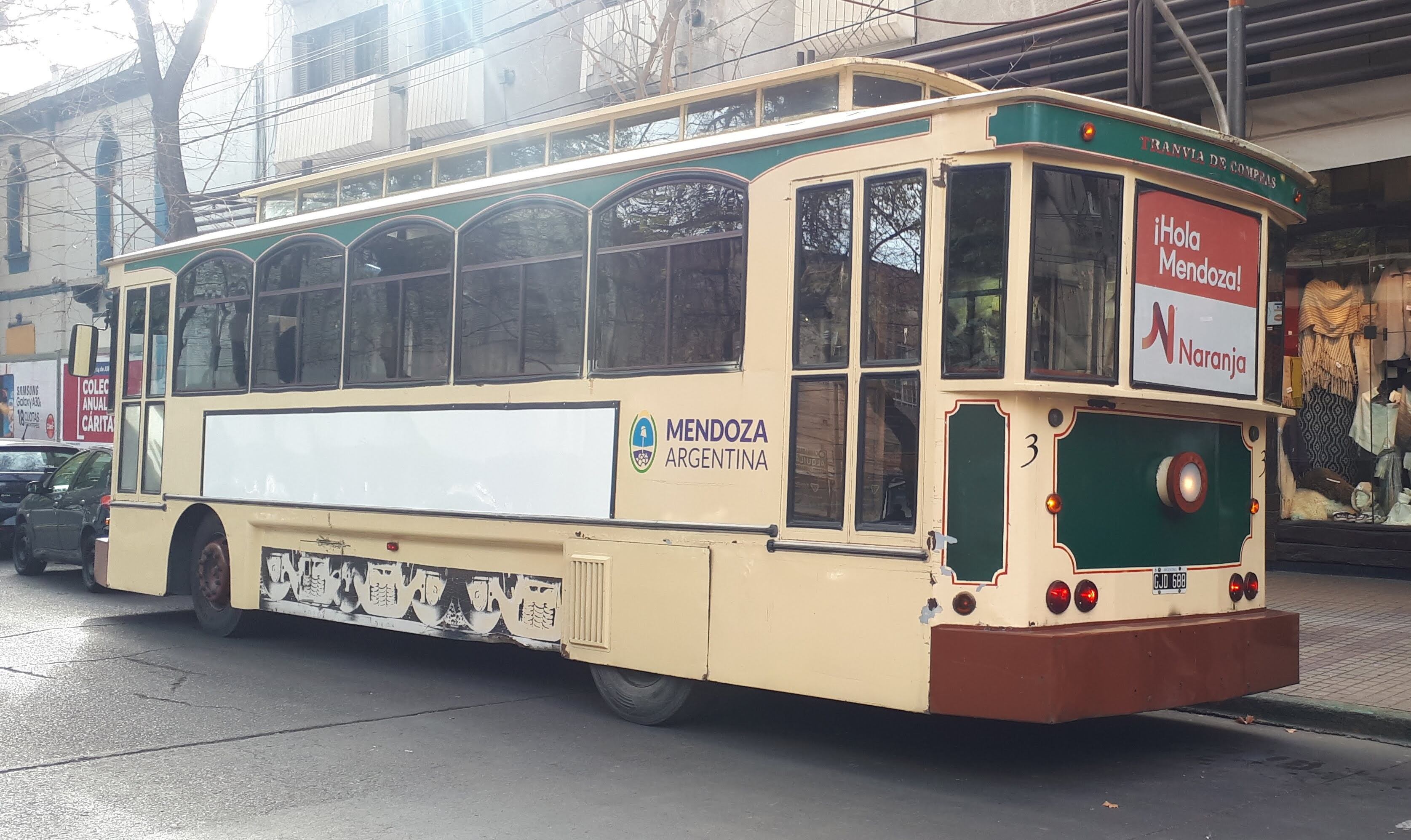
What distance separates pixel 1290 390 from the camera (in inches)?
576

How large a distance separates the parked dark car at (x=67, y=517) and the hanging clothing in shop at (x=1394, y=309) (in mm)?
13220

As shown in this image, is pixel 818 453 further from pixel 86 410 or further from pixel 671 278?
pixel 86 410

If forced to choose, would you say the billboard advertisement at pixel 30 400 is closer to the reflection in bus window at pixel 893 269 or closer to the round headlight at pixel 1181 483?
the reflection in bus window at pixel 893 269

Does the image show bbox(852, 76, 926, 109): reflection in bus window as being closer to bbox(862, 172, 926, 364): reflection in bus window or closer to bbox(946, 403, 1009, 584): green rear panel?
bbox(862, 172, 926, 364): reflection in bus window

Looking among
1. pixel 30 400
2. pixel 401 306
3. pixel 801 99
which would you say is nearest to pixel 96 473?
pixel 401 306

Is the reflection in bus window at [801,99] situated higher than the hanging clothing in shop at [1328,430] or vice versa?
the reflection in bus window at [801,99]

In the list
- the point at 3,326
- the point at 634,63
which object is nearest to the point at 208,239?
the point at 634,63

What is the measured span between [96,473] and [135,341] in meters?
3.65

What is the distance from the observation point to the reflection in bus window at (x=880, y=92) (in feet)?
24.9

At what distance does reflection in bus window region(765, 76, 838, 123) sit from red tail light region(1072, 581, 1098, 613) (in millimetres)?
2903

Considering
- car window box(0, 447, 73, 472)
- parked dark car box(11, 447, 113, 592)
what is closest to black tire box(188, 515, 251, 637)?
parked dark car box(11, 447, 113, 592)

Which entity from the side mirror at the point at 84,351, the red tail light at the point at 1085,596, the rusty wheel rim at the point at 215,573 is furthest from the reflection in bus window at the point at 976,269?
the side mirror at the point at 84,351

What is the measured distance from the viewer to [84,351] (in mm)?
12492

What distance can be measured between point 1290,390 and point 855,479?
9.73 m
